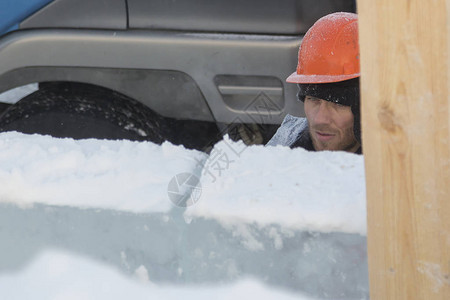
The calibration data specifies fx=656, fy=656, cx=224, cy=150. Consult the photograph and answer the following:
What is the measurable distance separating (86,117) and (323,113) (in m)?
1.05

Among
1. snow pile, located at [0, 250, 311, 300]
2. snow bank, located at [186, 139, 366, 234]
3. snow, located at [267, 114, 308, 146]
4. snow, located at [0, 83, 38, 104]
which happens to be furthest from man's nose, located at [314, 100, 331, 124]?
snow, located at [0, 83, 38, 104]

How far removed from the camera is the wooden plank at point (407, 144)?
106cm

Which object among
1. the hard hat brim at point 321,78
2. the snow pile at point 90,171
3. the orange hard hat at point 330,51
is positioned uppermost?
the snow pile at point 90,171

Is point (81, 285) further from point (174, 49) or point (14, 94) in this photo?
point (14, 94)

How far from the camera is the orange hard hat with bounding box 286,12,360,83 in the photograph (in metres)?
2.62

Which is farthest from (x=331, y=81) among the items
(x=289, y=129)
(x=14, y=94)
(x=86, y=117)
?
(x=14, y=94)

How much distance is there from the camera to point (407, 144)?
110 centimetres

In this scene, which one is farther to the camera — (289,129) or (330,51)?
(289,129)

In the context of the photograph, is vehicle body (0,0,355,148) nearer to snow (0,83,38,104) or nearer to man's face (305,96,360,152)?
man's face (305,96,360,152)

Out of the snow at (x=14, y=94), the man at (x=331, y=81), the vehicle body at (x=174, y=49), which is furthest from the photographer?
the snow at (x=14, y=94)

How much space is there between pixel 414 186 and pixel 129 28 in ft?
6.51

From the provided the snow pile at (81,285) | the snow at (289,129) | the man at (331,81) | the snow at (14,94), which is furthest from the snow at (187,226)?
the snow at (14,94)

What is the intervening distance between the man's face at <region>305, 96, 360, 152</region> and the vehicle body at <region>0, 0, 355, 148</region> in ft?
0.76

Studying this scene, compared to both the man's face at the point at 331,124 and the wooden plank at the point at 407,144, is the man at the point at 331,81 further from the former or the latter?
the wooden plank at the point at 407,144
